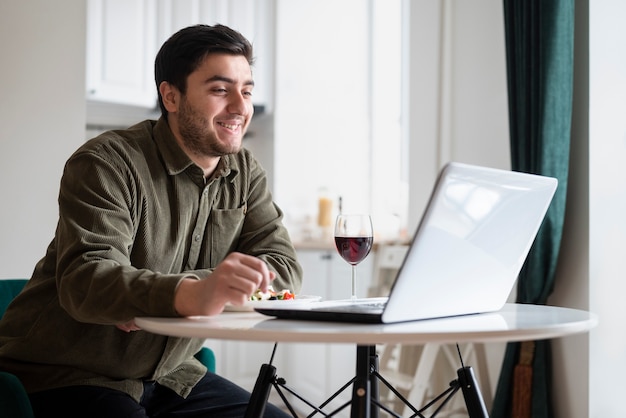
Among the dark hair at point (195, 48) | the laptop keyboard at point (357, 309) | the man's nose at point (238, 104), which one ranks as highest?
the dark hair at point (195, 48)

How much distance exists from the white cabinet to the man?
9.01ft

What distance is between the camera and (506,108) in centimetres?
298

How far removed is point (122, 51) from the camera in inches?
178

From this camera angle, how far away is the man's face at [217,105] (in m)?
1.72

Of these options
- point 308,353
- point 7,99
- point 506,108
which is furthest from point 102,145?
point 308,353

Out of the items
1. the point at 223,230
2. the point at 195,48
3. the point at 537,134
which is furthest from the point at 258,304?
the point at 537,134

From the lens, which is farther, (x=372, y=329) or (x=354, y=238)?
(x=354, y=238)

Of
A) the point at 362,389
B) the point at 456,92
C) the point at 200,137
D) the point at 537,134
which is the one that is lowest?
the point at 362,389

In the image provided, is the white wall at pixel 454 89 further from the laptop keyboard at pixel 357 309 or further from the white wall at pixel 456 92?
the laptop keyboard at pixel 357 309

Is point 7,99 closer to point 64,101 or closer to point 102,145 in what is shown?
point 64,101

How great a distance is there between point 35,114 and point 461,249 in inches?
81.0

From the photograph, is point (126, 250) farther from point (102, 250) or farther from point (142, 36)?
Result: point (142, 36)

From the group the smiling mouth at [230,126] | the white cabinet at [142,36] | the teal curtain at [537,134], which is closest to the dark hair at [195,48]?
the smiling mouth at [230,126]

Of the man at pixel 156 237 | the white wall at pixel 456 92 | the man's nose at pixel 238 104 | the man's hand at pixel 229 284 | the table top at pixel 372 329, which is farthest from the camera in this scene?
the white wall at pixel 456 92
